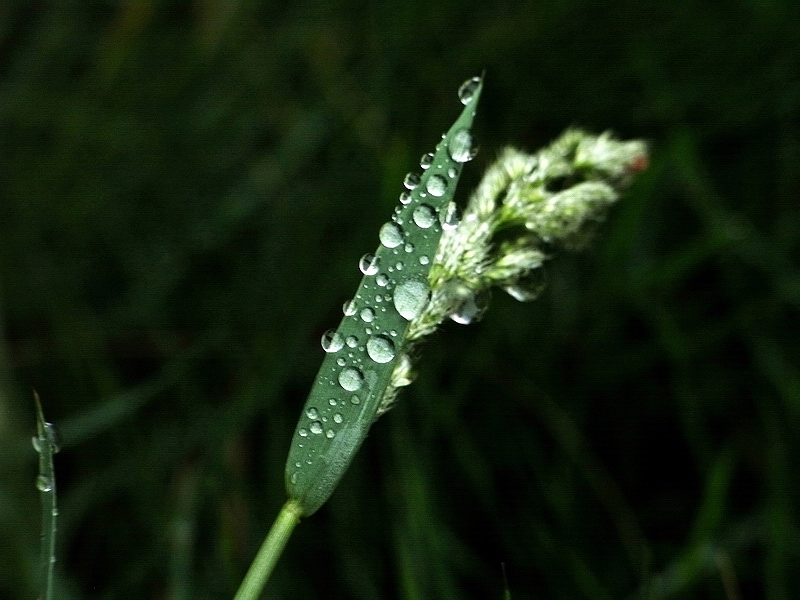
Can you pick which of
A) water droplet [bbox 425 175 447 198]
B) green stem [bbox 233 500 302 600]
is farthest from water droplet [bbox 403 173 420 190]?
green stem [bbox 233 500 302 600]

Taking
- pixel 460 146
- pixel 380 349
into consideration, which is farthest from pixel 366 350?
pixel 460 146

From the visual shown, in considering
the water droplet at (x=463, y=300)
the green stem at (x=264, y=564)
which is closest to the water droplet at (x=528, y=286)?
the water droplet at (x=463, y=300)

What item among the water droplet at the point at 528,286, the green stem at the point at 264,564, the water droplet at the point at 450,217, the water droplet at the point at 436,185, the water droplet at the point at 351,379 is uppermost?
the water droplet at the point at 436,185

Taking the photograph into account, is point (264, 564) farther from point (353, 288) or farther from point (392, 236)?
point (353, 288)

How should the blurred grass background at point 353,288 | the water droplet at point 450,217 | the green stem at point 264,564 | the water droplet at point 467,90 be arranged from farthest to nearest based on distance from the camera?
1. the blurred grass background at point 353,288
2. the water droplet at point 467,90
3. the water droplet at point 450,217
4. the green stem at point 264,564

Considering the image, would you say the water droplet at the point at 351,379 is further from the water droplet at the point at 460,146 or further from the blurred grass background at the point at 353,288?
the blurred grass background at the point at 353,288

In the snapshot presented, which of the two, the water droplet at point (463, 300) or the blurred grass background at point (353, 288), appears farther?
the blurred grass background at point (353, 288)

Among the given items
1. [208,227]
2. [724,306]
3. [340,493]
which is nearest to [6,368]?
[208,227]
